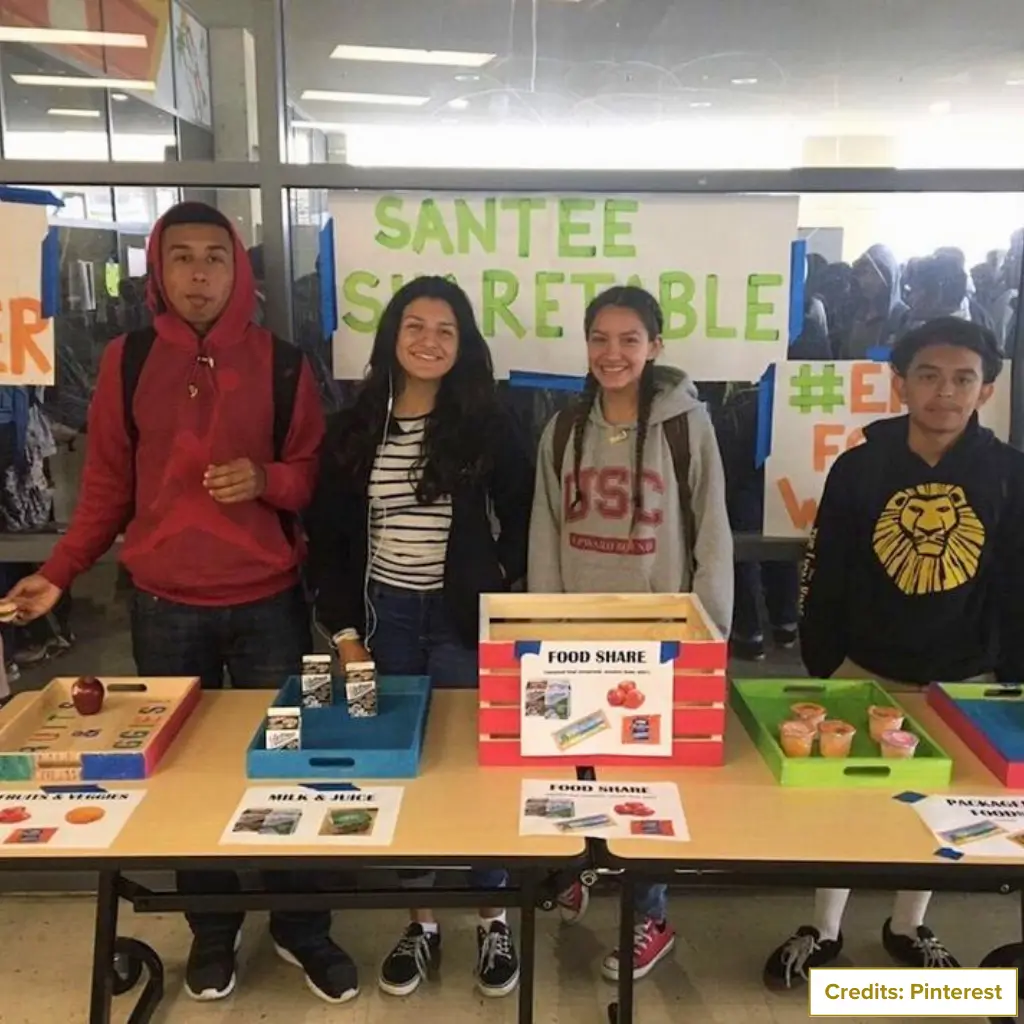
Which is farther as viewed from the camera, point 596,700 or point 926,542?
point 926,542

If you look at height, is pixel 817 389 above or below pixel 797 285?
below

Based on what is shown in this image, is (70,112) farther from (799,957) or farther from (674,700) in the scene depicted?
(799,957)

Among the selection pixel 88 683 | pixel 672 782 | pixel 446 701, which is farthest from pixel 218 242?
pixel 672 782

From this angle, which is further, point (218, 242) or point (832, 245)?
point (832, 245)

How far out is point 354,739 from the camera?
1800mm

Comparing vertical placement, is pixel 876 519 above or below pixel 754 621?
above

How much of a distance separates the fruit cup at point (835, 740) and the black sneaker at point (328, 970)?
1.13 meters

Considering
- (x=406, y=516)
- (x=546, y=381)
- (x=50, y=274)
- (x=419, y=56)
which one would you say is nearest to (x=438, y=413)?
(x=406, y=516)

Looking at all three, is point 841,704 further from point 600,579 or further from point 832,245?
point 832,245

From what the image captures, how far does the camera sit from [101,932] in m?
1.78

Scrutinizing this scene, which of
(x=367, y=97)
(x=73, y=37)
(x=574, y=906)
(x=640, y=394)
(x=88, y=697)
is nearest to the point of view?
(x=88, y=697)

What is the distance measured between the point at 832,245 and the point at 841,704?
3.92 feet

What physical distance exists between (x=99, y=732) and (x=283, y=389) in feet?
2.47

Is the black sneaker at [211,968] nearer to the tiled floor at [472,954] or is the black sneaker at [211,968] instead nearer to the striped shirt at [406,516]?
the tiled floor at [472,954]
